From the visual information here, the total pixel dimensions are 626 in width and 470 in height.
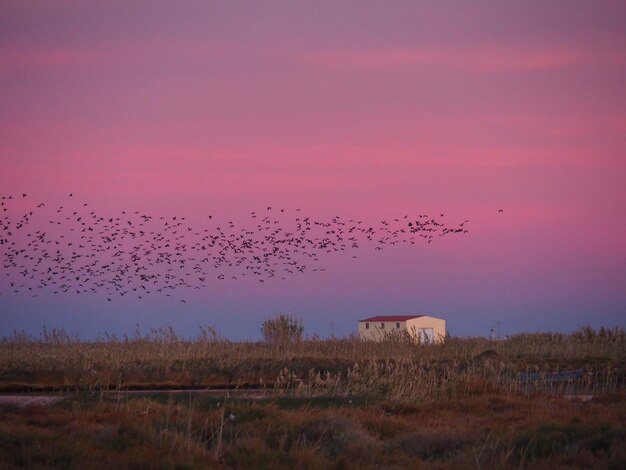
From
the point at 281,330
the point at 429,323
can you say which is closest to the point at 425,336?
the point at 281,330

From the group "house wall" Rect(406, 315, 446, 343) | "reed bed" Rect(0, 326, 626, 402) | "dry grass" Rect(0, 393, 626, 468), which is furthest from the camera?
"house wall" Rect(406, 315, 446, 343)

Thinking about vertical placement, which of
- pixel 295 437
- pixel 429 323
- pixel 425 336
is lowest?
pixel 295 437

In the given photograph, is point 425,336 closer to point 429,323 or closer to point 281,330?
point 281,330

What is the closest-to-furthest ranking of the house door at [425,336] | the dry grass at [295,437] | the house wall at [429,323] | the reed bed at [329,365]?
the dry grass at [295,437]
the reed bed at [329,365]
the house door at [425,336]
the house wall at [429,323]

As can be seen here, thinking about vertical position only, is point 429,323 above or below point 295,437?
above

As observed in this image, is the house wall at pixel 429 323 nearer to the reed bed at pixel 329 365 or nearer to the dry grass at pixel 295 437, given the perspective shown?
the reed bed at pixel 329 365

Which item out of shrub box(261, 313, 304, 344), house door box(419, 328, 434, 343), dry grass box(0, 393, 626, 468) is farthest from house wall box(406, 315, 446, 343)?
dry grass box(0, 393, 626, 468)

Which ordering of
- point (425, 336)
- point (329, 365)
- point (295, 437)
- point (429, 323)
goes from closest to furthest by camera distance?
point (295, 437)
point (329, 365)
point (425, 336)
point (429, 323)

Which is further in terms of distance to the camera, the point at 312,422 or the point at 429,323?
the point at 429,323

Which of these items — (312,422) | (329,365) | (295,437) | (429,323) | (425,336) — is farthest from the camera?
(429,323)

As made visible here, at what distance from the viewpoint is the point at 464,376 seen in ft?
71.4

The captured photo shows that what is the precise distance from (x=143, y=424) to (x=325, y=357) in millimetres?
17067

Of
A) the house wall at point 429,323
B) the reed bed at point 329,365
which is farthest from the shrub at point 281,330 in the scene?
the house wall at point 429,323

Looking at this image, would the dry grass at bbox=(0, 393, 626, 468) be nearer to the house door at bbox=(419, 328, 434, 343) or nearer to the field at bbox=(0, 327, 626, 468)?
the field at bbox=(0, 327, 626, 468)
